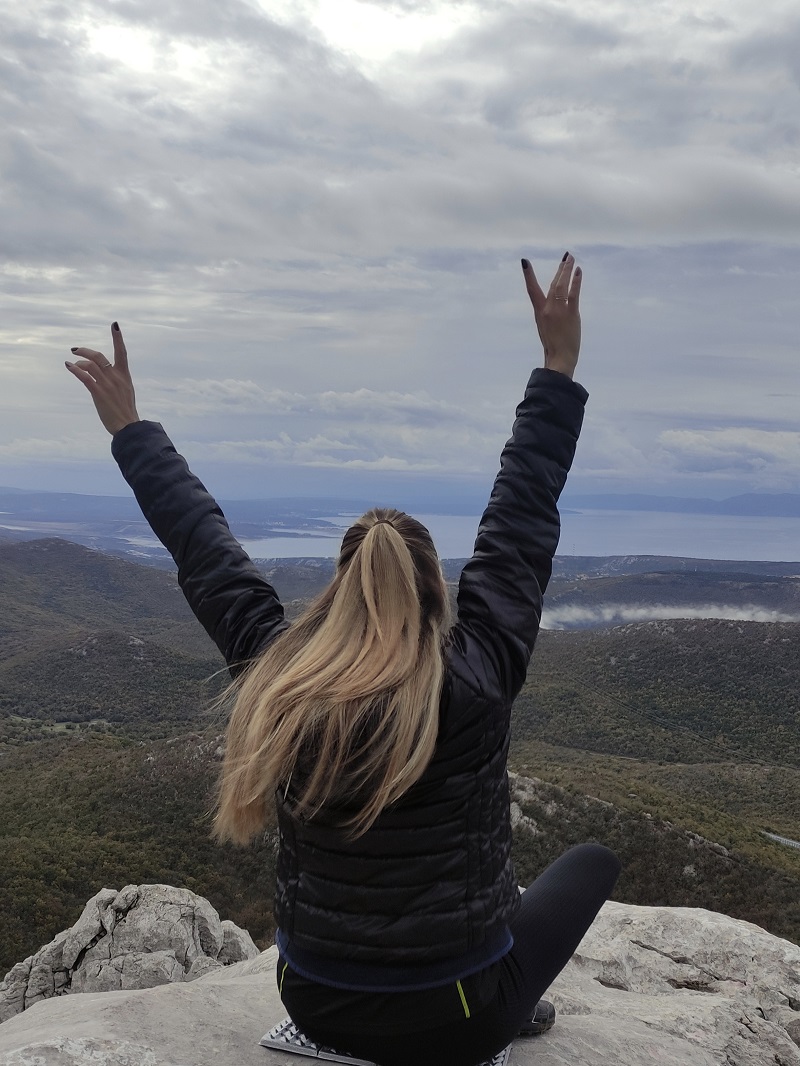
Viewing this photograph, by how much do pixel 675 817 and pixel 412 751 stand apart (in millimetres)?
32131

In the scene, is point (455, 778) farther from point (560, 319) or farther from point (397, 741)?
point (560, 319)

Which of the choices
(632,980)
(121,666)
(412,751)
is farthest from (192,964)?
(121,666)

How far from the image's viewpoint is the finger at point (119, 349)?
398cm

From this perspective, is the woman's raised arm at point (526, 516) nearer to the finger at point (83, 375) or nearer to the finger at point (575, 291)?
the finger at point (575, 291)

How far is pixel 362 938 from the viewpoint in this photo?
3229 mm

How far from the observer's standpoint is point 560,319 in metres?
3.84

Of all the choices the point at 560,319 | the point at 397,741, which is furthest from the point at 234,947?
the point at 560,319

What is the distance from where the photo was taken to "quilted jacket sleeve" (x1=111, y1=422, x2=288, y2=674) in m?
3.69

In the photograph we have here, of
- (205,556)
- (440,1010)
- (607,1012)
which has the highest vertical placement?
(205,556)

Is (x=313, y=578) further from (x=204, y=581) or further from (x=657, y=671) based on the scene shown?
(x=204, y=581)

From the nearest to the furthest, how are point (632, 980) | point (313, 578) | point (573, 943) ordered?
1. point (573, 943)
2. point (632, 980)
3. point (313, 578)

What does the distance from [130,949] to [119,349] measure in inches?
416

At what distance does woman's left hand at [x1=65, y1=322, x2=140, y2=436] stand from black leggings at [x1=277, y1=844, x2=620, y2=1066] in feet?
9.22

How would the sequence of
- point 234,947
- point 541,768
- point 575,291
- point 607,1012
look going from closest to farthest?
point 575,291 → point 607,1012 → point 234,947 → point 541,768
